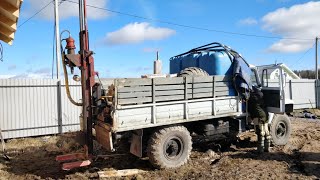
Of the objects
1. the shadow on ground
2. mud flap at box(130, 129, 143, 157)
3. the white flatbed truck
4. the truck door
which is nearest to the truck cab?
the truck door

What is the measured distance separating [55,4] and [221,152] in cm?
1090

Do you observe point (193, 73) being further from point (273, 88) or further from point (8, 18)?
point (8, 18)

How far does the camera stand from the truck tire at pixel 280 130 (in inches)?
370

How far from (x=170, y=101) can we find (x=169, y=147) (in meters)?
1.03

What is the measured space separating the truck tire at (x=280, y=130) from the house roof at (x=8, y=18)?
279 inches

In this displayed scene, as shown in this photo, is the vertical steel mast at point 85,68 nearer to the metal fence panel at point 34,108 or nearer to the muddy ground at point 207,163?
the muddy ground at point 207,163

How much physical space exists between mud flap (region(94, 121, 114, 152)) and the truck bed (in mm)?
228

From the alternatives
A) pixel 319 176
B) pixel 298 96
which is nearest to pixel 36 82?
pixel 319 176

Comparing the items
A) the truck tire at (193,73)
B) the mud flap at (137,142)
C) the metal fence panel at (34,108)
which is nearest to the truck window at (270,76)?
the truck tire at (193,73)

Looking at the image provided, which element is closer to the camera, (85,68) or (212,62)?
(85,68)

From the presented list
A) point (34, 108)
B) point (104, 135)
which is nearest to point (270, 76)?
point (104, 135)

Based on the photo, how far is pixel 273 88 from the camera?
29.7 feet

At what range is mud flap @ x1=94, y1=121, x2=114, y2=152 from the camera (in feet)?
22.0

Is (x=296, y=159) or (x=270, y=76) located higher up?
(x=270, y=76)
